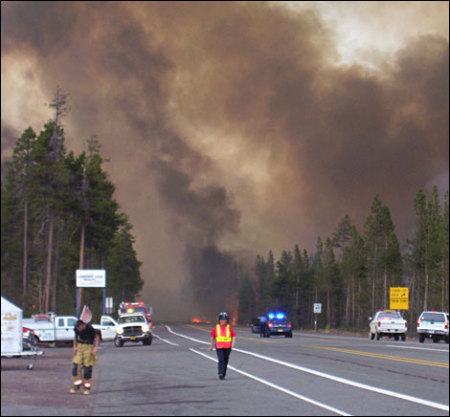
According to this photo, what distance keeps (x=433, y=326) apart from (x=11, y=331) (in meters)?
32.0

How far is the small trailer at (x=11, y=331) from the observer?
26844 millimetres

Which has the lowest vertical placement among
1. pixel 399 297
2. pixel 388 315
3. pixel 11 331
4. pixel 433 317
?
pixel 388 315

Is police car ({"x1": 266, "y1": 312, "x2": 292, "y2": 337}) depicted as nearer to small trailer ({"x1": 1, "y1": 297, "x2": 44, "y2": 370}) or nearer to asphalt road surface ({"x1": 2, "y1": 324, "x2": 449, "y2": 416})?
asphalt road surface ({"x1": 2, "y1": 324, "x2": 449, "y2": 416})

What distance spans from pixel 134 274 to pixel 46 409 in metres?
154

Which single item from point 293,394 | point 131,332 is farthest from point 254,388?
point 131,332

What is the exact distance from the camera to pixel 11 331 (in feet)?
90.3

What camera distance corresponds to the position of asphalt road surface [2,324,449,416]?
587 inches

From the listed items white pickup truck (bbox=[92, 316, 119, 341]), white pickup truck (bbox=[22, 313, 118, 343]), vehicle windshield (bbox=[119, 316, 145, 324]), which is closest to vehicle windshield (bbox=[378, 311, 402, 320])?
white pickup truck (bbox=[92, 316, 119, 341])

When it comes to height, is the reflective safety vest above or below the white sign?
below

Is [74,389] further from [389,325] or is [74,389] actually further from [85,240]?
[85,240]

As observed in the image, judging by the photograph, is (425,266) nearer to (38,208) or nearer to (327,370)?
(38,208)

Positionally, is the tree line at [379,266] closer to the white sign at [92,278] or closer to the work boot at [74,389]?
the white sign at [92,278]

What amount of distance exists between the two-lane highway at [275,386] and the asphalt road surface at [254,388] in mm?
18

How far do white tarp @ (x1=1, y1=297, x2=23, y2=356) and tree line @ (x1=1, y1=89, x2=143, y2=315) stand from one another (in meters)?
50.3
